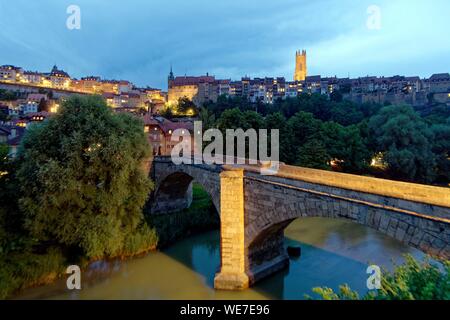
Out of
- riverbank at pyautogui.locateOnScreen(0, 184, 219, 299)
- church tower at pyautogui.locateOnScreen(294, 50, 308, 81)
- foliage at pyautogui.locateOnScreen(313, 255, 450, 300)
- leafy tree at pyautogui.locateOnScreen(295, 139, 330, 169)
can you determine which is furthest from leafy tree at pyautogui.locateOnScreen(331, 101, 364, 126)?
church tower at pyautogui.locateOnScreen(294, 50, 308, 81)

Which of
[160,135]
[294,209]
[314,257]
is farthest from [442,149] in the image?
[160,135]

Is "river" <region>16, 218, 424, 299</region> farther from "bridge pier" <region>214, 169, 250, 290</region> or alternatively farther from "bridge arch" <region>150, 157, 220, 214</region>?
"bridge arch" <region>150, 157, 220, 214</region>

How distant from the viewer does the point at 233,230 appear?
13.8 metres

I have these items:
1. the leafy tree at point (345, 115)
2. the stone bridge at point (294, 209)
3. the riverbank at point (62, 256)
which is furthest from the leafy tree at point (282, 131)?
the leafy tree at point (345, 115)

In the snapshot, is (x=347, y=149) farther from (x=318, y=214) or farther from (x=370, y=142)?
(x=318, y=214)

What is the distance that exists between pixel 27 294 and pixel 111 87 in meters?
108

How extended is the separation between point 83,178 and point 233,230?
7.54 m

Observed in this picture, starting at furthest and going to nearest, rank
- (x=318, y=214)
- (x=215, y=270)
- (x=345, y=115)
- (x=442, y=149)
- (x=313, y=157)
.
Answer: (x=345, y=115) < (x=442, y=149) < (x=313, y=157) < (x=215, y=270) < (x=318, y=214)

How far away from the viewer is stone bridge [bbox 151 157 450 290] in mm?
8258

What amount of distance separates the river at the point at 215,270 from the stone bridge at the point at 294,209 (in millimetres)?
939

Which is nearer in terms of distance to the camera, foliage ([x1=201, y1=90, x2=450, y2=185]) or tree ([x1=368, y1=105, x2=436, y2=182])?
tree ([x1=368, y1=105, x2=436, y2=182])

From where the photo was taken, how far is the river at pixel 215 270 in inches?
543

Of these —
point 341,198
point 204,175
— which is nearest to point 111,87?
point 204,175

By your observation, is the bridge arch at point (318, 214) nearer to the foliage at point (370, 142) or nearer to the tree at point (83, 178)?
the tree at point (83, 178)
